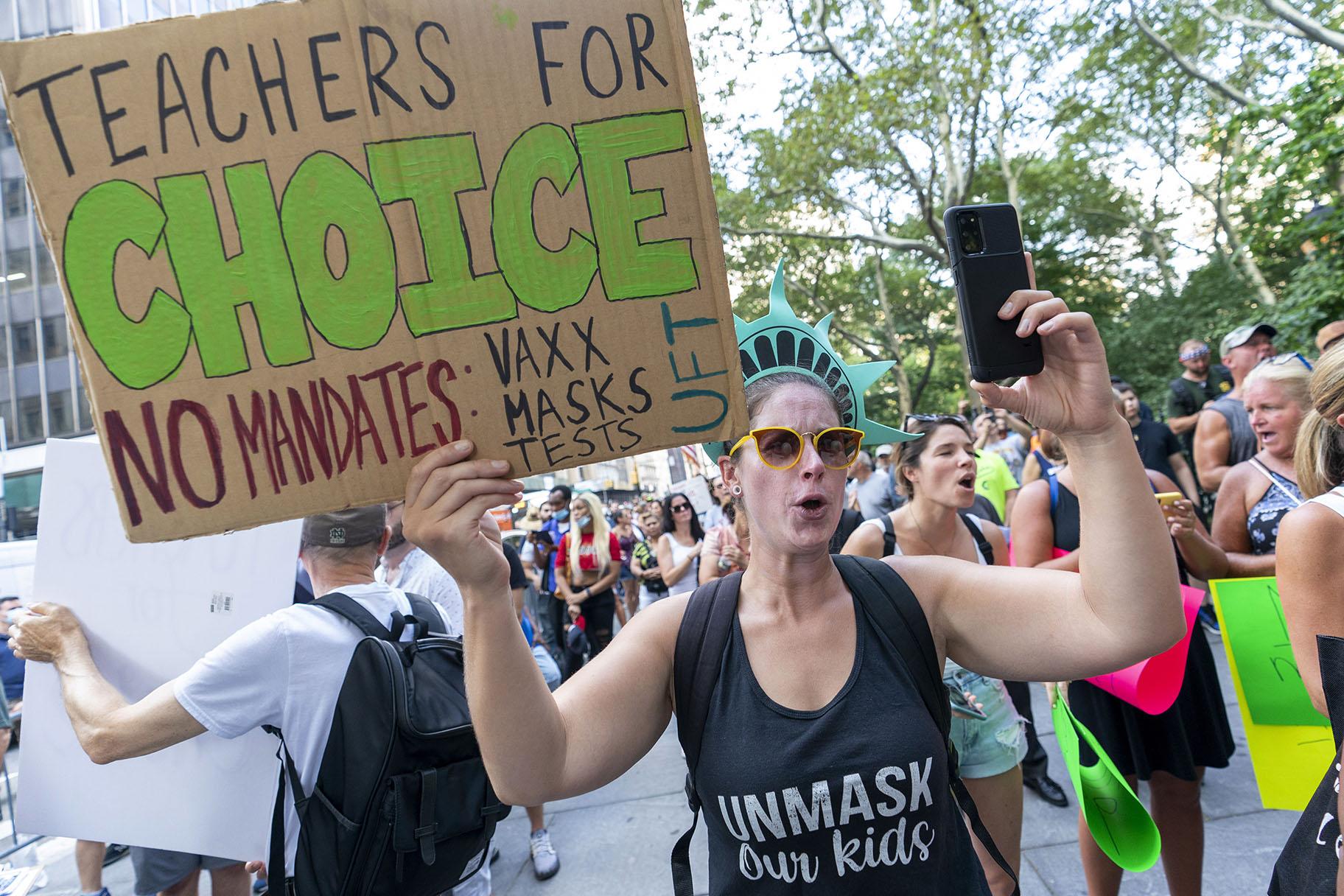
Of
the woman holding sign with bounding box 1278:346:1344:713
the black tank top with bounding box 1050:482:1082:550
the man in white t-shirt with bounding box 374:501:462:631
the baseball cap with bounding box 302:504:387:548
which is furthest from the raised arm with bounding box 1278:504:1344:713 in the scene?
the man in white t-shirt with bounding box 374:501:462:631

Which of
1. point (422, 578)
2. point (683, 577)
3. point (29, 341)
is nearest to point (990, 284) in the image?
point (422, 578)

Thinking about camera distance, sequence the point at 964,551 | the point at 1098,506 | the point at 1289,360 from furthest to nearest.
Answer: the point at 964,551 < the point at 1289,360 < the point at 1098,506

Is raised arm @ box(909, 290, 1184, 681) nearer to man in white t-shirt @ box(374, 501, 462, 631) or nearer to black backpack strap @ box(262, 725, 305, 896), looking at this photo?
black backpack strap @ box(262, 725, 305, 896)

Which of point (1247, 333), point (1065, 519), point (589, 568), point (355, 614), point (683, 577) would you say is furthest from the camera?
point (589, 568)

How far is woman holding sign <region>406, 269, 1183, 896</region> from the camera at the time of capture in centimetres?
136

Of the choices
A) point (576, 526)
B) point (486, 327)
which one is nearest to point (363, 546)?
point (486, 327)

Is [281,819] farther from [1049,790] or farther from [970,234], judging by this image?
[1049,790]

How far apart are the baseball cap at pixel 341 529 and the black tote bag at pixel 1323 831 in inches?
90.9

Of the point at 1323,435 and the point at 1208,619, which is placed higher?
the point at 1323,435

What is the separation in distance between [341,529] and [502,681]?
4.44ft

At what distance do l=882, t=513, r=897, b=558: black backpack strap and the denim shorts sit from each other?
0.53 meters

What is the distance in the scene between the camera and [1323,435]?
6.79 feet

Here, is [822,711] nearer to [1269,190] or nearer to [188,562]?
[188,562]

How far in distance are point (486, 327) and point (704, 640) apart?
804mm
